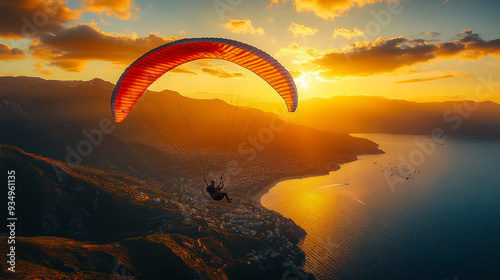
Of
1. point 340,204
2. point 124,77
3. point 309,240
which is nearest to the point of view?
point 124,77

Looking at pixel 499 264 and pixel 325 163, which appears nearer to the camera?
pixel 499 264

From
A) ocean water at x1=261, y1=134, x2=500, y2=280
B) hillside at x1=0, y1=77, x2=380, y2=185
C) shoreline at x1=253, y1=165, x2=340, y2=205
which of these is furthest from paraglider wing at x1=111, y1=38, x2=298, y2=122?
shoreline at x1=253, y1=165, x2=340, y2=205

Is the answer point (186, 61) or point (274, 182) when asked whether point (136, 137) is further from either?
point (186, 61)

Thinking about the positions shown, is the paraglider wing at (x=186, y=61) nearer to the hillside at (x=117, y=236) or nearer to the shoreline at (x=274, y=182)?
the hillside at (x=117, y=236)

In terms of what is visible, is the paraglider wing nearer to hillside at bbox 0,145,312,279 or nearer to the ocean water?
hillside at bbox 0,145,312,279

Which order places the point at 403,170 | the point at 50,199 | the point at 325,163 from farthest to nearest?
the point at 325,163, the point at 403,170, the point at 50,199

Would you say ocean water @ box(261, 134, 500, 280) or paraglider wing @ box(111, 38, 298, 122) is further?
ocean water @ box(261, 134, 500, 280)

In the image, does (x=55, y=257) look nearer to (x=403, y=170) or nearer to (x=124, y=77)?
(x=124, y=77)

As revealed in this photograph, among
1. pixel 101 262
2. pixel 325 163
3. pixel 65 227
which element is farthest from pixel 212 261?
pixel 325 163
